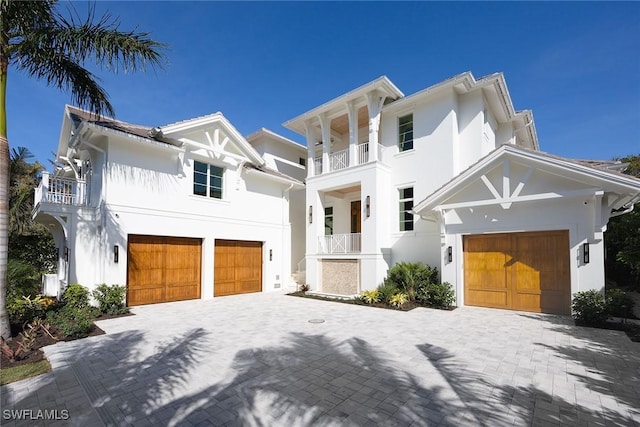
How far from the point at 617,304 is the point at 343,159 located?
10962 millimetres

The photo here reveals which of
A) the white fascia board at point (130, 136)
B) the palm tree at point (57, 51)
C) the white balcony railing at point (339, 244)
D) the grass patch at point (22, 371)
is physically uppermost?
the palm tree at point (57, 51)

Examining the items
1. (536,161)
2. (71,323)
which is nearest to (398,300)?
(536,161)

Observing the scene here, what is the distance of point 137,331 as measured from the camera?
25.9ft

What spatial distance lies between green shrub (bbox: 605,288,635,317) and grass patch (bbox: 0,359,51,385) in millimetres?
12225

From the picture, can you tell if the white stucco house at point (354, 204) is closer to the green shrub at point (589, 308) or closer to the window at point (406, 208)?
the window at point (406, 208)

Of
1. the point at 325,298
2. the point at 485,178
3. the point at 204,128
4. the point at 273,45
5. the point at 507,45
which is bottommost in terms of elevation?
the point at 325,298

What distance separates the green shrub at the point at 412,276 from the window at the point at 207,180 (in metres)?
8.43

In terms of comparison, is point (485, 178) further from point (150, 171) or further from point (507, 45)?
point (150, 171)

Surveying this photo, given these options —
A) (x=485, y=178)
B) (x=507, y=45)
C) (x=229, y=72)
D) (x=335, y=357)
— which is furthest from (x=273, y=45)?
(x=335, y=357)

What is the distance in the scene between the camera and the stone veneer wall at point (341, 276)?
1387 cm

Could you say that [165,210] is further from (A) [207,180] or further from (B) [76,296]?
(B) [76,296]

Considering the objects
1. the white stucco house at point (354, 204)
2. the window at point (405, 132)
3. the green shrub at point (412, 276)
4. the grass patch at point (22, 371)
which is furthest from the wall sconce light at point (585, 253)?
the grass patch at point (22, 371)

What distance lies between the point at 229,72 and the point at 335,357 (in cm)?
1329

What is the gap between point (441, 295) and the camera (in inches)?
430
